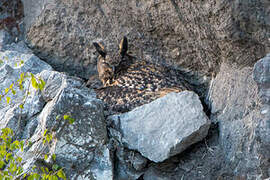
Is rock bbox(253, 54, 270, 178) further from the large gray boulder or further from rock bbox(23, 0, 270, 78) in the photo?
the large gray boulder

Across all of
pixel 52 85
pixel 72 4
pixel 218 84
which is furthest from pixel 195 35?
pixel 72 4

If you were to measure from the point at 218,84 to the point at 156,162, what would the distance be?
0.91 meters

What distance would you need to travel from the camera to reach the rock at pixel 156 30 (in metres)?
2.87

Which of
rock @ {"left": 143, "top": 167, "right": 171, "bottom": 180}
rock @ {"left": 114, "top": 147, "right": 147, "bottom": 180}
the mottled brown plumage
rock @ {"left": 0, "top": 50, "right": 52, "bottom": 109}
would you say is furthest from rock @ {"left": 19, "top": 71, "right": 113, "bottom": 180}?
rock @ {"left": 0, "top": 50, "right": 52, "bottom": 109}

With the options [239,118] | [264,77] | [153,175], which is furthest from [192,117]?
[264,77]

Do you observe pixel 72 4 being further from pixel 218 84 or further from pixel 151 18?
pixel 218 84

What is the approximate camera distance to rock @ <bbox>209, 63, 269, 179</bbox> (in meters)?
2.58

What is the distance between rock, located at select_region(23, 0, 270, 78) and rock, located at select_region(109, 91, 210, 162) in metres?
0.54

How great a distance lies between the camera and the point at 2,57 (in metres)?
4.44

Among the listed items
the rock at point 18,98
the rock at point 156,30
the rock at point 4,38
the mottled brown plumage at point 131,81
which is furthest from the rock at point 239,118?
the rock at point 4,38

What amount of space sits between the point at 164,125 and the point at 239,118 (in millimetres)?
547

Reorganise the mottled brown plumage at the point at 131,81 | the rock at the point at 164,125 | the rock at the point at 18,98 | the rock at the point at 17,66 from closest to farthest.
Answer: the rock at the point at 164,125
the rock at the point at 18,98
the mottled brown plumage at the point at 131,81
the rock at the point at 17,66

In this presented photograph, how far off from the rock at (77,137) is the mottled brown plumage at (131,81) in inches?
20.8

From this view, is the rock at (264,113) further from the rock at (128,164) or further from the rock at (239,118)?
the rock at (128,164)
